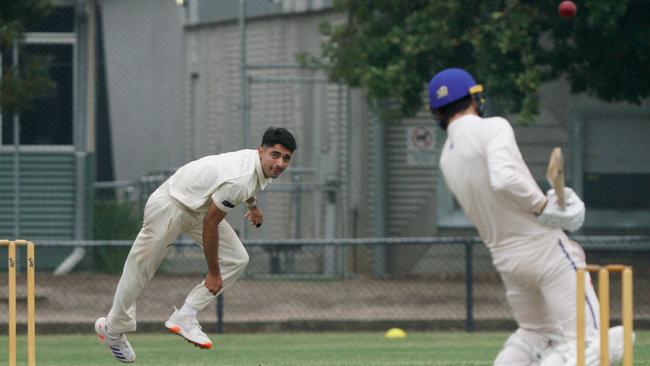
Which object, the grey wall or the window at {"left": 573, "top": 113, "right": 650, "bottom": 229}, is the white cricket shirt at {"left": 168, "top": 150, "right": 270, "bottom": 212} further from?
the grey wall

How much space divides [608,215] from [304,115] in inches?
215

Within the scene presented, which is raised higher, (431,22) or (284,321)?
(431,22)

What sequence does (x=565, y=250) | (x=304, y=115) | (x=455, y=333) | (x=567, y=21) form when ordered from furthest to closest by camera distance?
(x=304, y=115)
(x=567, y=21)
(x=455, y=333)
(x=565, y=250)

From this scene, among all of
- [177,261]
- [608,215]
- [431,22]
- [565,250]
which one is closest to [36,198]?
[177,261]

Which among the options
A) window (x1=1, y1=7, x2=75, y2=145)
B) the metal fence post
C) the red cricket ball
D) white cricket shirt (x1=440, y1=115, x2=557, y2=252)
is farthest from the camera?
window (x1=1, y1=7, x2=75, y2=145)

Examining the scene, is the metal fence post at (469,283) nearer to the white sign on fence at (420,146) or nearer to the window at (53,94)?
the white sign on fence at (420,146)

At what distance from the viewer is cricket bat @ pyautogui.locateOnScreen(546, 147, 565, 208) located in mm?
7410

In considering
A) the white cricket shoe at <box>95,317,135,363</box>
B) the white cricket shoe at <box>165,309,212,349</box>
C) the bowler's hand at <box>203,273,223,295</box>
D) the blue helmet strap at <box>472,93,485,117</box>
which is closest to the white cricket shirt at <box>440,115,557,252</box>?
the blue helmet strap at <box>472,93,485,117</box>

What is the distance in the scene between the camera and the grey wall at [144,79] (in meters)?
30.2

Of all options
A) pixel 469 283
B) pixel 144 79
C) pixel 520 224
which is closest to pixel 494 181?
pixel 520 224

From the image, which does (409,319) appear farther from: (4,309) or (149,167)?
(149,167)

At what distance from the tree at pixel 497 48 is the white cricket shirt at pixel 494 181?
10277 mm

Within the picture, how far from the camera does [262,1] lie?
26.7m

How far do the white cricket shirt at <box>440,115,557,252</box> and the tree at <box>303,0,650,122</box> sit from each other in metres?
10.3
